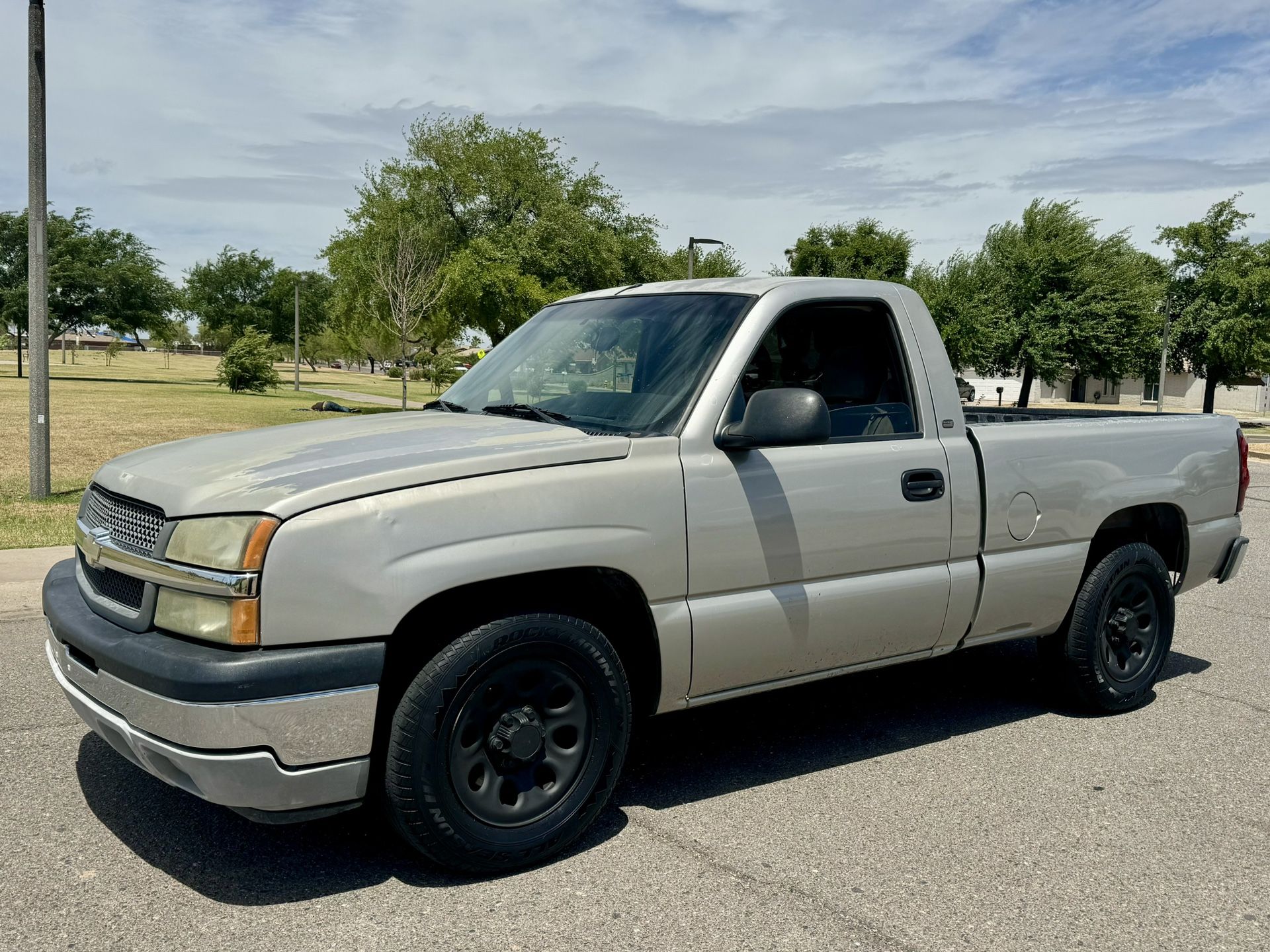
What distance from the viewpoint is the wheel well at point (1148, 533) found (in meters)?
5.14

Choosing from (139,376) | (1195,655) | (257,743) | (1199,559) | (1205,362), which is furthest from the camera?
(139,376)

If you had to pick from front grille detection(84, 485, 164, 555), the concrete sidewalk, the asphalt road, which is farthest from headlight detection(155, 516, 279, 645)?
the concrete sidewalk

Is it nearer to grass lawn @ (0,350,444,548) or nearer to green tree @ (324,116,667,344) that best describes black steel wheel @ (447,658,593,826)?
grass lawn @ (0,350,444,548)

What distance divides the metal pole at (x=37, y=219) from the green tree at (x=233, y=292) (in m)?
84.0

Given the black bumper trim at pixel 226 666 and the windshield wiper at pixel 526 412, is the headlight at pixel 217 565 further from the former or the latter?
the windshield wiper at pixel 526 412

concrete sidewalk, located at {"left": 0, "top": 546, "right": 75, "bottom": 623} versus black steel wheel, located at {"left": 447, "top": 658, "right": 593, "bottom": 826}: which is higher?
black steel wheel, located at {"left": 447, "top": 658, "right": 593, "bottom": 826}

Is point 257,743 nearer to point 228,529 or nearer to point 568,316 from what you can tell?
point 228,529

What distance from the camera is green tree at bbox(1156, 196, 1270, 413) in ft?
133

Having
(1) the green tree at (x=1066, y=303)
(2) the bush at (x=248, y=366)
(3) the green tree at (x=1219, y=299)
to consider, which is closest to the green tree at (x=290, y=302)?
(2) the bush at (x=248, y=366)

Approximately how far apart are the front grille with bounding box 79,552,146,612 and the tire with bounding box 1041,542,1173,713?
386 cm

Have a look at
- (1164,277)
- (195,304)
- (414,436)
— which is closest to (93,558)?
(414,436)

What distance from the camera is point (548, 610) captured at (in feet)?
11.6

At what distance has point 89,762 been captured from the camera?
4285 millimetres

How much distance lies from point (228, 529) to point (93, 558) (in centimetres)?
82
